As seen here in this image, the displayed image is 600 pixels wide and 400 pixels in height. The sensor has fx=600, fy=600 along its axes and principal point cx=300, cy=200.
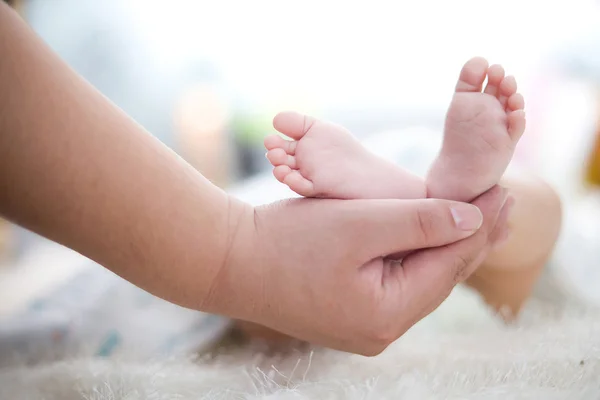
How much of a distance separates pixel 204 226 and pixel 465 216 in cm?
26

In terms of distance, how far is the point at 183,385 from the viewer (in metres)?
0.62

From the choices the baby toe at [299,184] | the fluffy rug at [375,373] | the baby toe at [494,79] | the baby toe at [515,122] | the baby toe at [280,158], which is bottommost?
the fluffy rug at [375,373]

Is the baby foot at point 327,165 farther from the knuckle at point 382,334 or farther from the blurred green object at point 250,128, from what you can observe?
the blurred green object at point 250,128

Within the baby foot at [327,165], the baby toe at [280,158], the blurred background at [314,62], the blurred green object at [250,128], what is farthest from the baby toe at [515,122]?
the blurred green object at [250,128]

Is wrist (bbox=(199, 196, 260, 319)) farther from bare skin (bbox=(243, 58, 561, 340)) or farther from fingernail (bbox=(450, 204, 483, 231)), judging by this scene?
fingernail (bbox=(450, 204, 483, 231))

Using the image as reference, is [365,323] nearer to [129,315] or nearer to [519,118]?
[519,118]

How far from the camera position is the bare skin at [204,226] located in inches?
19.7

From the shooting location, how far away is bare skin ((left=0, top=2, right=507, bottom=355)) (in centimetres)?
50

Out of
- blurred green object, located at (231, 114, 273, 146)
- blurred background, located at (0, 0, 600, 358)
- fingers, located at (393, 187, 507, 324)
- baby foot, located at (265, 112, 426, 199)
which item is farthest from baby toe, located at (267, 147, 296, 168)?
blurred green object, located at (231, 114, 273, 146)

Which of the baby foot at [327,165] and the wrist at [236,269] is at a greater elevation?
the baby foot at [327,165]

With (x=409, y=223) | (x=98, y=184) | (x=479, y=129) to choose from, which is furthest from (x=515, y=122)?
(x=98, y=184)

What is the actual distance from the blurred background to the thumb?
0.77m

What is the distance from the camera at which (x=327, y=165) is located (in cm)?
64

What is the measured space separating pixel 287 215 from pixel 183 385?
21cm
